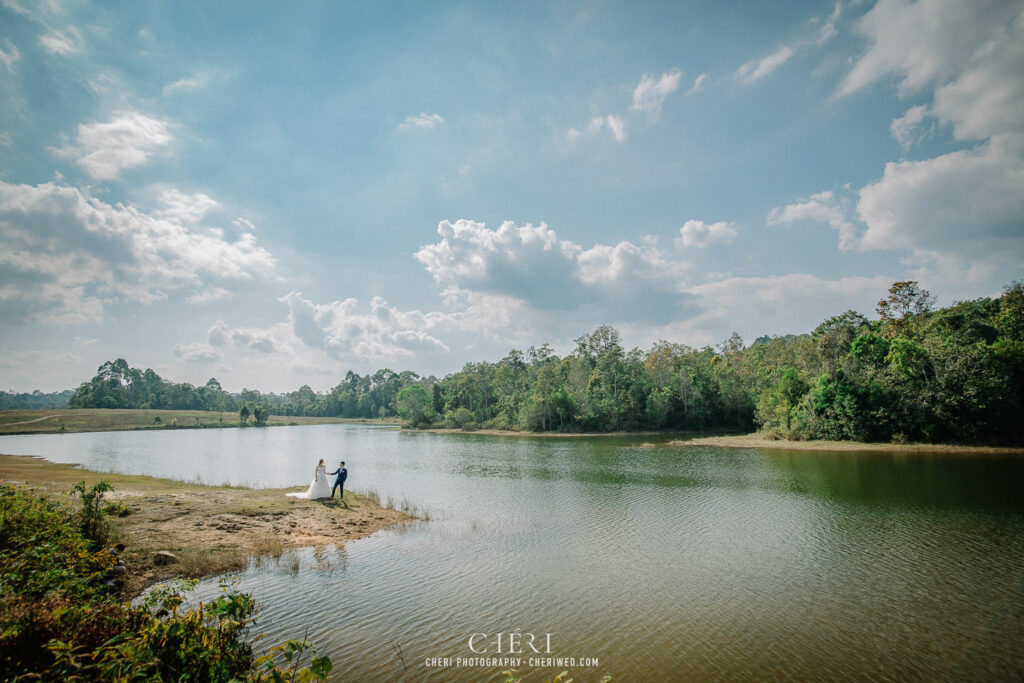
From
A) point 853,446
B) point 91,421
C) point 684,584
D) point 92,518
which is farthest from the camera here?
point 91,421

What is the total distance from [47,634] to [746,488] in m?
31.0

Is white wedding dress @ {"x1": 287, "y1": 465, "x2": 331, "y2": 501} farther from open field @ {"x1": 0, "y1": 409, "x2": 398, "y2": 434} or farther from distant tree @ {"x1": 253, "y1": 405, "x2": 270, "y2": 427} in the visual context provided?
distant tree @ {"x1": 253, "y1": 405, "x2": 270, "y2": 427}

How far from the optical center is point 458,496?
26.4 meters

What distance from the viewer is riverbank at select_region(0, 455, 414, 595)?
13.1 m

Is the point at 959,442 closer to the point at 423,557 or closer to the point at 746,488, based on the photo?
the point at 746,488

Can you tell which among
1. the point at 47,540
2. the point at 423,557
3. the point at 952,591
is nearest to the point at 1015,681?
the point at 952,591

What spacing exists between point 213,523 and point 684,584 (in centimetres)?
1654

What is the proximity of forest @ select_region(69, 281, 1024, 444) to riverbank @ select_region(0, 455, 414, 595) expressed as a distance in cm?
5520

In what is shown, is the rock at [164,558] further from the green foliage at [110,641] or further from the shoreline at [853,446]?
the shoreline at [853,446]

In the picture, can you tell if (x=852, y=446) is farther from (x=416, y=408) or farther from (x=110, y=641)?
(x=416, y=408)

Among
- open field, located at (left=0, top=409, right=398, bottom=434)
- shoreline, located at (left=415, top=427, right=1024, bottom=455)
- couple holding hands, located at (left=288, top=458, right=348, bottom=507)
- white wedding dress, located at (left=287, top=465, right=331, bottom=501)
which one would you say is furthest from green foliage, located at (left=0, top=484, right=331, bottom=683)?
open field, located at (left=0, top=409, right=398, bottom=434)

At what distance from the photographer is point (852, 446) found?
48219 millimetres

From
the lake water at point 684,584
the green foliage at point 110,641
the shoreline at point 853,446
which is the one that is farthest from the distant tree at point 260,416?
the green foliage at point 110,641

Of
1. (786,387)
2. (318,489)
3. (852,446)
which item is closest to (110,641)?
(318,489)
